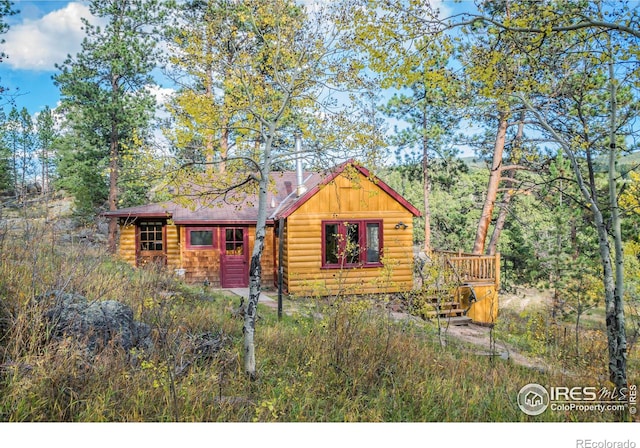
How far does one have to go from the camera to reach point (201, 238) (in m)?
11.2

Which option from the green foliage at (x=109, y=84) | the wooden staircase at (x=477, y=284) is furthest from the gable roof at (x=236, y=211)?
the wooden staircase at (x=477, y=284)

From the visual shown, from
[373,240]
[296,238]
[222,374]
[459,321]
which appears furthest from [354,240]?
[222,374]

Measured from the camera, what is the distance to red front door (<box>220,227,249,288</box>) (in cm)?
1113

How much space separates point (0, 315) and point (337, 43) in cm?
414

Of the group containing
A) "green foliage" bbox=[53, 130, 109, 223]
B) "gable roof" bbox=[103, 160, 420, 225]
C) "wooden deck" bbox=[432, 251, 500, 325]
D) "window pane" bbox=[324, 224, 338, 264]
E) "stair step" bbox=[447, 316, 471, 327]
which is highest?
"green foliage" bbox=[53, 130, 109, 223]

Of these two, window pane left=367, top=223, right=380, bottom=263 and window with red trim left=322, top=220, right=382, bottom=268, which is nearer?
window with red trim left=322, top=220, right=382, bottom=268

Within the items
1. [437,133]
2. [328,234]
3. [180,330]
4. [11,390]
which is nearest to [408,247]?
[328,234]

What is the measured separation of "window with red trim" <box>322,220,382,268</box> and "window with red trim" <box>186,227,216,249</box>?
10.6 ft

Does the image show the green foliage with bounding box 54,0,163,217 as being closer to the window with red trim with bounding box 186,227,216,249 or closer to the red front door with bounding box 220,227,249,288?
the window with red trim with bounding box 186,227,216,249

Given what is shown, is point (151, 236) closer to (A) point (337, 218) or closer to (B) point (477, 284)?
(A) point (337, 218)

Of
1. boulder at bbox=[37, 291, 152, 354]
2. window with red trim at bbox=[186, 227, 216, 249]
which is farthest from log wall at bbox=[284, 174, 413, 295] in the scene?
boulder at bbox=[37, 291, 152, 354]

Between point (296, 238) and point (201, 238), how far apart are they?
2922 mm

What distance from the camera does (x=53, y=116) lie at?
313 inches

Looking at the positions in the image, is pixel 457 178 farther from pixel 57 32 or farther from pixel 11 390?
pixel 11 390
